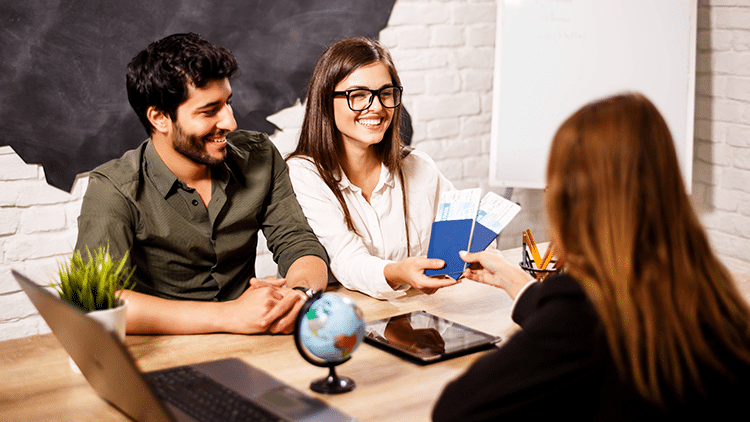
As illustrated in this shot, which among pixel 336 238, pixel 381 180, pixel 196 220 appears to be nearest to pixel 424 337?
pixel 336 238

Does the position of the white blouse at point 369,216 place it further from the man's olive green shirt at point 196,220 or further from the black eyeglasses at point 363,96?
the black eyeglasses at point 363,96

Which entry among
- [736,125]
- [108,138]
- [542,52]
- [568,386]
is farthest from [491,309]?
[736,125]

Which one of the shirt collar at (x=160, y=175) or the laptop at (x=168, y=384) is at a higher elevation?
the shirt collar at (x=160, y=175)

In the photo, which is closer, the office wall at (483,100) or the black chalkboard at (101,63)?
the black chalkboard at (101,63)

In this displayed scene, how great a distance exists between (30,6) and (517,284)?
1796 millimetres

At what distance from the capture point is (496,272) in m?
1.46

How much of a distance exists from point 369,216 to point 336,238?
20 centimetres

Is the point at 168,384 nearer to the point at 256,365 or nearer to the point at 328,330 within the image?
the point at 256,365

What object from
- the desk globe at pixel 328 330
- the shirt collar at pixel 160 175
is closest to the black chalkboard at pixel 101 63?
the shirt collar at pixel 160 175

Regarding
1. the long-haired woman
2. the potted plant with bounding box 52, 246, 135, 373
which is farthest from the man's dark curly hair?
the long-haired woman

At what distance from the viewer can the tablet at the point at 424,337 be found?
1.29 meters

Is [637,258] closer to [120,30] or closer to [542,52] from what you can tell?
[120,30]

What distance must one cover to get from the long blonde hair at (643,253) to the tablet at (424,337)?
0.51 m

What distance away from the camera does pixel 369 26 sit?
9.30ft
